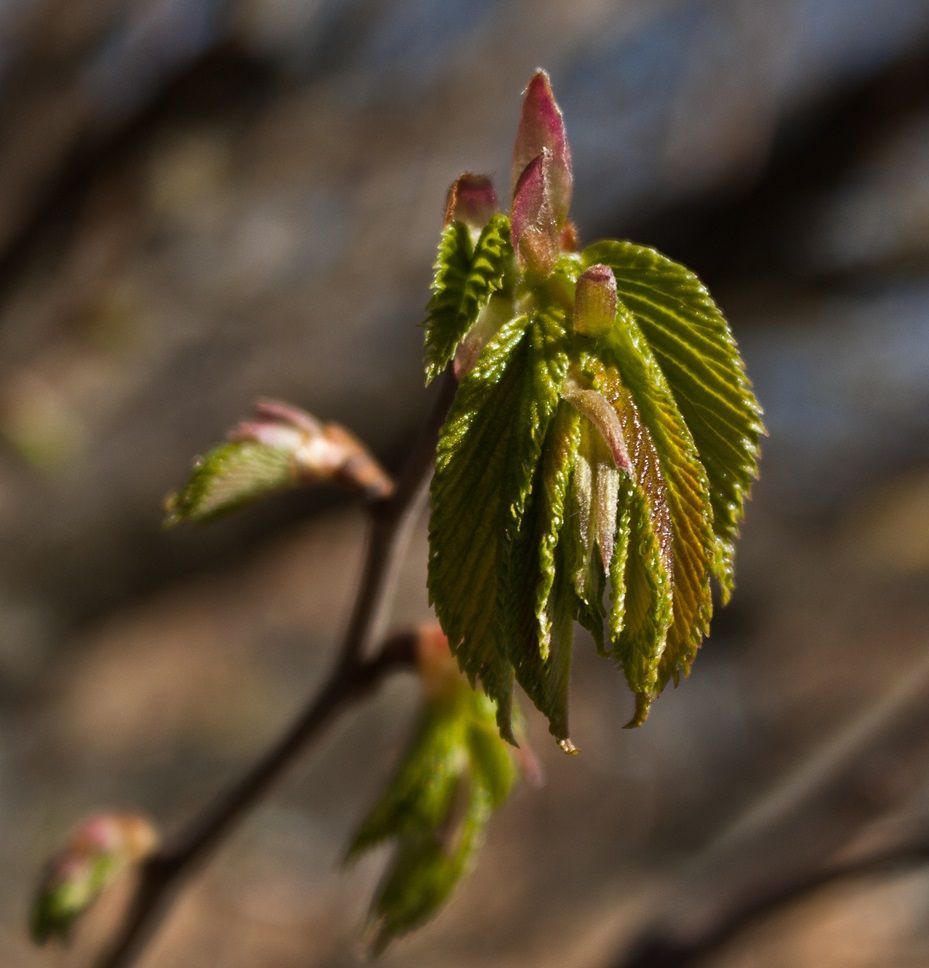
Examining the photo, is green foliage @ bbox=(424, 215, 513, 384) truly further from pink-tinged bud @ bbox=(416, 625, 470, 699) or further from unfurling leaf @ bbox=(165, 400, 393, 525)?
pink-tinged bud @ bbox=(416, 625, 470, 699)

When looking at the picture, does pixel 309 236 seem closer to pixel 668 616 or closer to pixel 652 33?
pixel 652 33

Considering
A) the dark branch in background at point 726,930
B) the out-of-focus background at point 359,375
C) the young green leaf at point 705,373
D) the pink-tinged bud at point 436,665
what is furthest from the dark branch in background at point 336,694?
the out-of-focus background at point 359,375

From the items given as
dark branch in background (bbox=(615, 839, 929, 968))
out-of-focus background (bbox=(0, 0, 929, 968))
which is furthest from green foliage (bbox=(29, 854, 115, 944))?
out-of-focus background (bbox=(0, 0, 929, 968))

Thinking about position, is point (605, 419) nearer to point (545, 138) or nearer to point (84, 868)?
point (545, 138)

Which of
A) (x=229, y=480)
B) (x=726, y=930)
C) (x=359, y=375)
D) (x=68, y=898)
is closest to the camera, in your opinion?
(x=229, y=480)

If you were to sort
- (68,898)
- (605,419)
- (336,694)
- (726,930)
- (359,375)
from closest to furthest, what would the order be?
(605,419) < (336,694) < (68,898) < (726,930) < (359,375)

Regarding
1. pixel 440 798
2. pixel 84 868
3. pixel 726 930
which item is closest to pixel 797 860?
pixel 726 930
